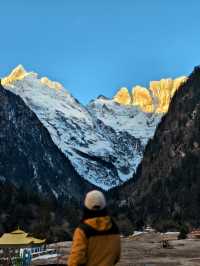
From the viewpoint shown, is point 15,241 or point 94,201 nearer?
point 94,201

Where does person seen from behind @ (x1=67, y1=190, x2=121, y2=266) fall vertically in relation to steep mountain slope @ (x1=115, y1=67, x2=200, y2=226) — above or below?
below

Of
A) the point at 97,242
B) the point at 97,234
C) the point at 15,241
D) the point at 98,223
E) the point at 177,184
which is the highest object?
the point at 177,184

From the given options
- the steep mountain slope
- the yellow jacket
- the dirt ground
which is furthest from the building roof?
the steep mountain slope

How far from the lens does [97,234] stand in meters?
8.80

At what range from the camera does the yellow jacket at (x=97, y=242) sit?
855cm

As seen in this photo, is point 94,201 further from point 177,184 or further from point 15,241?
point 177,184

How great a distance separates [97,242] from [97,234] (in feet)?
0.38

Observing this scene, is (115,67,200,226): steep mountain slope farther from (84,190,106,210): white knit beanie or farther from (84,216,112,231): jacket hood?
(84,190,106,210): white knit beanie

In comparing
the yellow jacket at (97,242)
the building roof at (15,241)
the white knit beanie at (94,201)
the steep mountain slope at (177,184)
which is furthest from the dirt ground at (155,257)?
the steep mountain slope at (177,184)

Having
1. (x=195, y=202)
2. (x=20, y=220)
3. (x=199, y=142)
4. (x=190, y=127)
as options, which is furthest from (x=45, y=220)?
(x=190, y=127)

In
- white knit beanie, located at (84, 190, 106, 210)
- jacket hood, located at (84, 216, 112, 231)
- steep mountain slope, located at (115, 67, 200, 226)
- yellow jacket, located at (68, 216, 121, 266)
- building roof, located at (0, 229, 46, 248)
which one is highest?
steep mountain slope, located at (115, 67, 200, 226)

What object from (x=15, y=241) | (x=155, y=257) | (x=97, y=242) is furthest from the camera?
(x=155, y=257)

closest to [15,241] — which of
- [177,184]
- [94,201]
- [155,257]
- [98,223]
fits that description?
[155,257]

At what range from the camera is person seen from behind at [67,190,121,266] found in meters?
8.70
